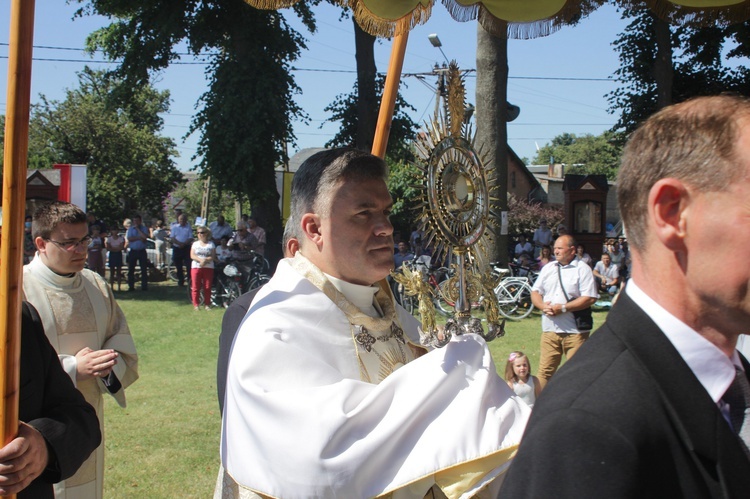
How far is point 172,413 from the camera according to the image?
707 cm

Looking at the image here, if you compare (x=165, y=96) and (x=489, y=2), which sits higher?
(x=165, y=96)

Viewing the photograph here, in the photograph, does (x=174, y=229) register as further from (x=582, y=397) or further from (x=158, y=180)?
(x=158, y=180)

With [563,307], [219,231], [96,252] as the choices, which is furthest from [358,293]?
[219,231]

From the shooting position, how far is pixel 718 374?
4.11 ft

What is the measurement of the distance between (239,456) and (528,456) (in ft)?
3.64

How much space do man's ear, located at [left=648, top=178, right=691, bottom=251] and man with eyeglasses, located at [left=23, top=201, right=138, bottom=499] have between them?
2.85 m

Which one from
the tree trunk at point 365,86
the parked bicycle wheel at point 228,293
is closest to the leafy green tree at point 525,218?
the tree trunk at point 365,86

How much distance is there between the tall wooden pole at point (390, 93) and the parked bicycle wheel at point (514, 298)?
33.1ft

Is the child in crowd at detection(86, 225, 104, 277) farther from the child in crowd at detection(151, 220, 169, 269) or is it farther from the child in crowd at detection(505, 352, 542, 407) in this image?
the child in crowd at detection(505, 352, 542, 407)

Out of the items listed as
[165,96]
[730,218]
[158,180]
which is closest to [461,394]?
[730,218]

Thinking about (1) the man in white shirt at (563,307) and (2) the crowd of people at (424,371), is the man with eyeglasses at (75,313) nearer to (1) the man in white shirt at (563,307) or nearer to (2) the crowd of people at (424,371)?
(2) the crowd of people at (424,371)

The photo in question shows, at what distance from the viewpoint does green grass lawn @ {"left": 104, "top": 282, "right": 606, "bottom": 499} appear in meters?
5.34

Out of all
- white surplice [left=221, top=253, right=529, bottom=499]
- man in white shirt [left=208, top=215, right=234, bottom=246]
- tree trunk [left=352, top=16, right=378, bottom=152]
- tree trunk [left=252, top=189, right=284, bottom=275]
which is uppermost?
tree trunk [left=352, top=16, right=378, bottom=152]

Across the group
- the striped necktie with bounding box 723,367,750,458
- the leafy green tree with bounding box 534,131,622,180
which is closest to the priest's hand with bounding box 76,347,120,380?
the striped necktie with bounding box 723,367,750,458
